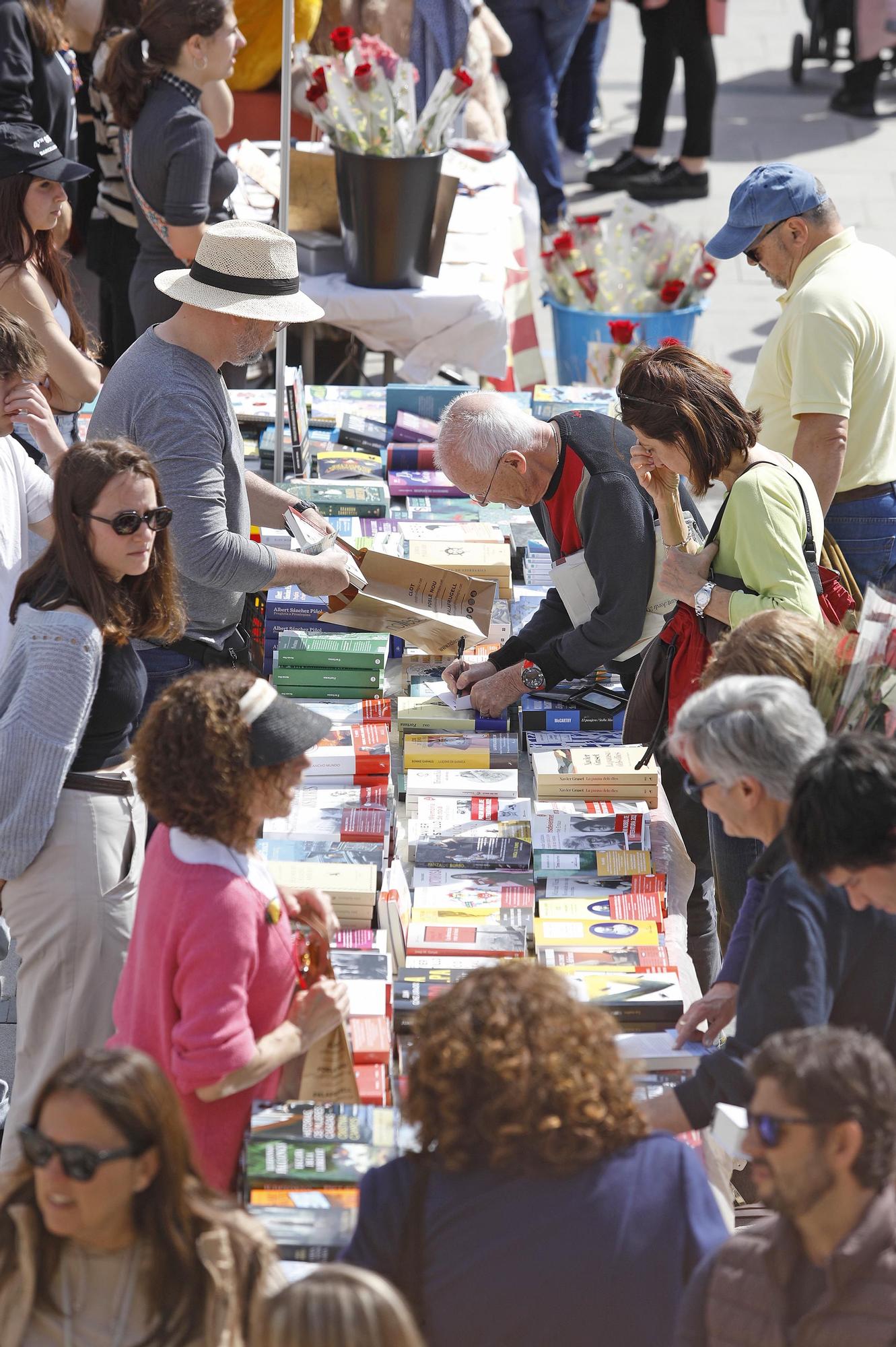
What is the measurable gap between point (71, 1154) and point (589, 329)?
5.00m

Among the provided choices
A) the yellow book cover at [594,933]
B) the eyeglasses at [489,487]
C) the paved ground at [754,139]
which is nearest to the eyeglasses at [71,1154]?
the yellow book cover at [594,933]

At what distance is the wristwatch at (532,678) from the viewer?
3.33 m

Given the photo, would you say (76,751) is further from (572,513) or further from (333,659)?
(572,513)

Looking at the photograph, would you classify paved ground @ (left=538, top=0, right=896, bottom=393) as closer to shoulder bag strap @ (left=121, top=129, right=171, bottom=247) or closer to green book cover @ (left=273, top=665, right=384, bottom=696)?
shoulder bag strap @ (left=121, top=129, right=171, bottom=247)

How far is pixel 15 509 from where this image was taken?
318 centimetres

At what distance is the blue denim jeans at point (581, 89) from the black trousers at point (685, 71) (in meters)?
0.84

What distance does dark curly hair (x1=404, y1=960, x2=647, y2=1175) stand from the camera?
1.62 meters

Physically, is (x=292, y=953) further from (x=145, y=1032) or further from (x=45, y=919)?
(x=45, y=919)

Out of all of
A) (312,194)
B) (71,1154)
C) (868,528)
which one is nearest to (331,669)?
(868,528)

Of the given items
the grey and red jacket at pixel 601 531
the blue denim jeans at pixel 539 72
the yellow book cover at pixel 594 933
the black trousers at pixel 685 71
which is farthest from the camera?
the black trousers at pixel 685 71

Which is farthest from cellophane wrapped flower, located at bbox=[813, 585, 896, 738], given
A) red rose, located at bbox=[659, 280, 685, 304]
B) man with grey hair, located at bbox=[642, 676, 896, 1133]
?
red rose, located at bbox=[659, 280, 685, 304]

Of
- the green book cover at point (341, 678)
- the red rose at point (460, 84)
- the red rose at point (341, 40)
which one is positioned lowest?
the green book cover at point (341, 678)

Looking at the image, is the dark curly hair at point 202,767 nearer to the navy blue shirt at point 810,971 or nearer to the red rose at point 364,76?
the navy blue shirt at point 810,971

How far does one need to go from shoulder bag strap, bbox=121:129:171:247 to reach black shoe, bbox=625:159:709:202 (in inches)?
220
